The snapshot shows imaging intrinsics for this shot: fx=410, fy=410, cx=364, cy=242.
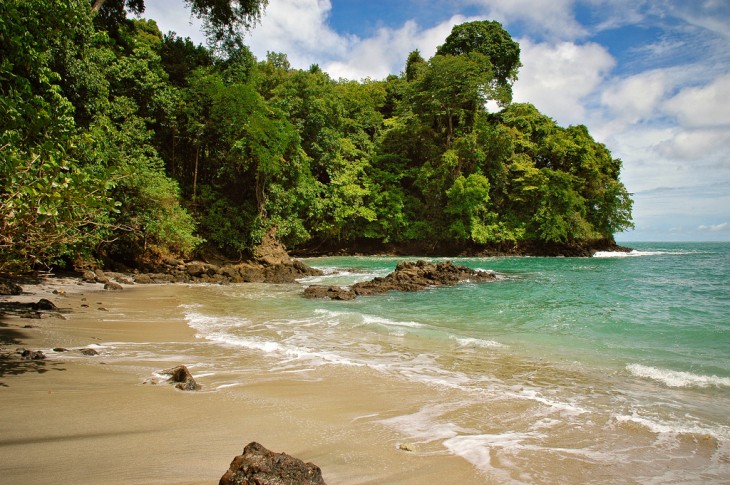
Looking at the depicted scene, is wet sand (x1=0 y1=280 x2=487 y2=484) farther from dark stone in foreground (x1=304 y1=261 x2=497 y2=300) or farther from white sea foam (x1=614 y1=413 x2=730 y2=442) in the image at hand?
dark stone in foreground (x1=304 y1=261 x2=497 y2=300)

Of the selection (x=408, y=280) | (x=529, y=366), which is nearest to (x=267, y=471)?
(x=529, y=366)

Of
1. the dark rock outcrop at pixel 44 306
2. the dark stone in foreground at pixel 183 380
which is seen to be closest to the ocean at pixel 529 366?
the dark stone in foreground at pixel 183 380

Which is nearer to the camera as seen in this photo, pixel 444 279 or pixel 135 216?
pixel 135 216

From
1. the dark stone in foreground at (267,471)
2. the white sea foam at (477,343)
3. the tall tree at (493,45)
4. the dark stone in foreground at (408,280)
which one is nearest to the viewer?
the dark stone in foreground at (267,471)

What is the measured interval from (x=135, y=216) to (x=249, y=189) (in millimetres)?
7526

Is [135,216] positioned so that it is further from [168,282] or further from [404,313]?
[404,313]

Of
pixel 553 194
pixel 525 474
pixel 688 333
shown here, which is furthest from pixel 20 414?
pixel 553 194

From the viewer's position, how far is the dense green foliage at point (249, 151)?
18.8ft

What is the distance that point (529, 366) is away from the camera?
6.55m

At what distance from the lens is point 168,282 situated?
16.5 m

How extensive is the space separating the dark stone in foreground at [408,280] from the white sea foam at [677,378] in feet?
31.4

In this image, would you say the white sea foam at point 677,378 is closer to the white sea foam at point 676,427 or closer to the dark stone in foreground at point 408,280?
the white sea foam at point 676,427

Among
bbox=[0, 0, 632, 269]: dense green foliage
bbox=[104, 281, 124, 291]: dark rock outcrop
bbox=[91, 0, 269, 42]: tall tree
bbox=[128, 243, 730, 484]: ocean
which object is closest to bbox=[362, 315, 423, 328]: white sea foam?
bbox=[128, 243, 730, 484]: ocean

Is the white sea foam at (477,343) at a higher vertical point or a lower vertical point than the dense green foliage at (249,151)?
lower
